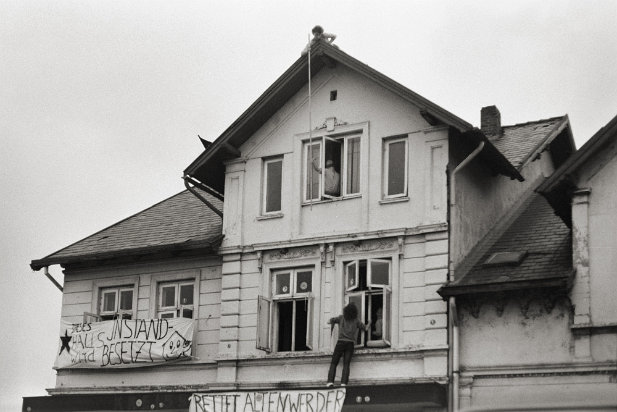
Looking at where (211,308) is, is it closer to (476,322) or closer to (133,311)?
(133,311)

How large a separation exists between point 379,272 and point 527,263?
2.82 m

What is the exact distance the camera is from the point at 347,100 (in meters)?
23.5

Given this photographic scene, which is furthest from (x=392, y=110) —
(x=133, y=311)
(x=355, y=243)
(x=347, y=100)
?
(x=133, y=311)

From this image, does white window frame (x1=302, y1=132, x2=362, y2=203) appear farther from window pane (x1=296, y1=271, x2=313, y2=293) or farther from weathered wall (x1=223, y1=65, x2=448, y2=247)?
window pane (x1=296, y1=271, x2=313, y2=293)

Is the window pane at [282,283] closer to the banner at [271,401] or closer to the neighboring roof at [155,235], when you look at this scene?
the neighboring roof at [155,235]

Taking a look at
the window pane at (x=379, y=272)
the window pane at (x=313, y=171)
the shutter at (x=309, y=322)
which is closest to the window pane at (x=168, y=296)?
the shutter at (x=309, y=322)

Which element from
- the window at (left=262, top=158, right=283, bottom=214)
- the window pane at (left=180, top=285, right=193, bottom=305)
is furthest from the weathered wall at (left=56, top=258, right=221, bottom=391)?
the window at (left=262, top=158, right=283, bottom=214)

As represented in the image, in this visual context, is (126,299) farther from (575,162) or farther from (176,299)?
(575,162)

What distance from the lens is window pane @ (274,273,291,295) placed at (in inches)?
913

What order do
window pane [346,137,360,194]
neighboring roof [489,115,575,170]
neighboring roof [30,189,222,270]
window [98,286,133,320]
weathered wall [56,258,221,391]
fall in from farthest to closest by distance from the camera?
1. neighboring roof [489,115,575,170]
2. window [98,286,133,320]
3. neighboring roof [30,189,222,270]
4. weathered wall [56,258,221,391]
5. window pane [346,137,360,194]

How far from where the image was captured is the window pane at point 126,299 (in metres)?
25.7

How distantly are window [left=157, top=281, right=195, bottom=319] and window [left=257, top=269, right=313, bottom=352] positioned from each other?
89.7 inches

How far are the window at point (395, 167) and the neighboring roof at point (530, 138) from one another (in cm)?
335

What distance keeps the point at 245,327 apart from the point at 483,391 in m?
5.24
